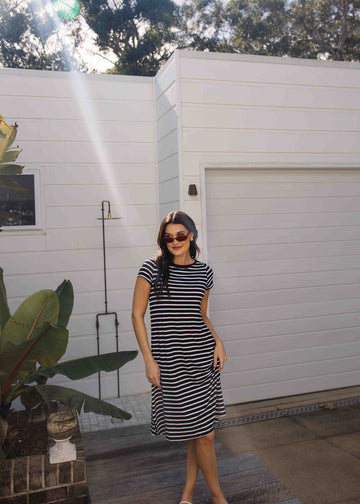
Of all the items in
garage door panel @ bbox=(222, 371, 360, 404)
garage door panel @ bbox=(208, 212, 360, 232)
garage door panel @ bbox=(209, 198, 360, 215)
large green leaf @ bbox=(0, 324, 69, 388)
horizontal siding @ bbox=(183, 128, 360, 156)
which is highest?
horizontal siding @ bbox=(183, 128, 360, 156)

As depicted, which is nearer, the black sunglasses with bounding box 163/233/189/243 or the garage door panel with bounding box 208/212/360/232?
the black sunglasses with bounding box 163/233/189/243

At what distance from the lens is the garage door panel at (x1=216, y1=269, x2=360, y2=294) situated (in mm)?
4815

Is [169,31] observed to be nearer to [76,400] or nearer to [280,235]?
[280,235]

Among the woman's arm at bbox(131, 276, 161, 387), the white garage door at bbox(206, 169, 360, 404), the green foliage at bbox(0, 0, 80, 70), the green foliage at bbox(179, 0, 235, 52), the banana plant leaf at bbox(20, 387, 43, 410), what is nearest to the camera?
the woman's arm at bbox(131, 276, 161, 387)

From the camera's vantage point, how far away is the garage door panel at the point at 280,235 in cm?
481

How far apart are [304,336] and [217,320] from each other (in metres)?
0.95

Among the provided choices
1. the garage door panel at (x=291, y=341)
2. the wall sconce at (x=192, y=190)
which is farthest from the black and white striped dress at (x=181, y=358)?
the garage door panel at (x=291, y=341)

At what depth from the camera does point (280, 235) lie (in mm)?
4984

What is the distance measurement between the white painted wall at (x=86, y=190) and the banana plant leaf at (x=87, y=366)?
1722 mm

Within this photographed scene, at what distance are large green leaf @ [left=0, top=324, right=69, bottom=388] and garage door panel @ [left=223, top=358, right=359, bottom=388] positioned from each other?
2.19 metres

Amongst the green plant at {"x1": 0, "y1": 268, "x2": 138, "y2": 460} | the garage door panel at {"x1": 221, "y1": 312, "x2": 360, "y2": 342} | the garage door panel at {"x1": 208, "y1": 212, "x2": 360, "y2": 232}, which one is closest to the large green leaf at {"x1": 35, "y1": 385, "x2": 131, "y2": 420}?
the green plant at {"x1": 0, "y1": 268, "x2": 138, "y2": 460}

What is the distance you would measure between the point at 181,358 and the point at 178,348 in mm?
57

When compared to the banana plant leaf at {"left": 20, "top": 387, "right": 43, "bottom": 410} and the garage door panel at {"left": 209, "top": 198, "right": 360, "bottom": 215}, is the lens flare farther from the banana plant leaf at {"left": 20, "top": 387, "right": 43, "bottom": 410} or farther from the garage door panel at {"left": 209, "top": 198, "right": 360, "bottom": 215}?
the banana plant leaf at {"left": 20, "top": 387, "right": 43, "bottom": 410}

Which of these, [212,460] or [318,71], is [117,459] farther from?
[318,71]
